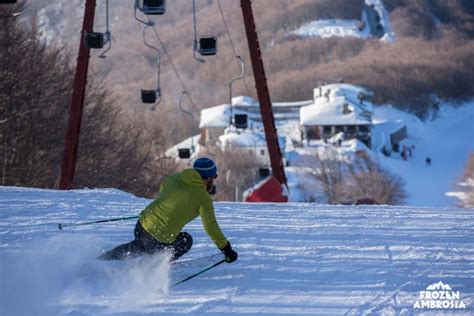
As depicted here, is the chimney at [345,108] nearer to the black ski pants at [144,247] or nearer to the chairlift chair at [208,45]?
the chairlift chair at [208,45]

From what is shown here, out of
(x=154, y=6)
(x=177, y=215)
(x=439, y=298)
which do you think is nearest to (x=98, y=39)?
(x=154, y=6)

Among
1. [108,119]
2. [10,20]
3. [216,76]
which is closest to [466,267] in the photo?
[10,20]

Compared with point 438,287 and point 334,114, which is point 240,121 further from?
point 334,114

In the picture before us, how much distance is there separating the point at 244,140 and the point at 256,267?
57.0m

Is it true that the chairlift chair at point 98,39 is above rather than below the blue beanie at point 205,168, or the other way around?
below

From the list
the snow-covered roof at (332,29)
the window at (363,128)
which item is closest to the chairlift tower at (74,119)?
the window at (363,128)

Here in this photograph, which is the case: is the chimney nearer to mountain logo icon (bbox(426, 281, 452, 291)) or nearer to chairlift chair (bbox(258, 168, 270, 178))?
A: chairlift chair (bbox(258, 168, 270, 178))

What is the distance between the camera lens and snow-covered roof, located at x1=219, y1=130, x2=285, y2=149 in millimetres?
62312

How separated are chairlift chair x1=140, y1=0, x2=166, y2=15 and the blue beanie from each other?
8.75 m

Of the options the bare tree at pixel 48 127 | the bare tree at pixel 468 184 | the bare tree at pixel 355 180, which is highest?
the bare tree at pixel 48 127

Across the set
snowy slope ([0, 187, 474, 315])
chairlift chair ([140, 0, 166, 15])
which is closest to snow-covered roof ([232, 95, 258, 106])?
chairlift chair ([140, 0, 166, 15])

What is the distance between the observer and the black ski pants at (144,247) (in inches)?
244

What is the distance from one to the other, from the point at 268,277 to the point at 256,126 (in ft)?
201

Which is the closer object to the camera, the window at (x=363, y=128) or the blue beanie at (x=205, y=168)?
the blue beanie at (x=205, y=168)
